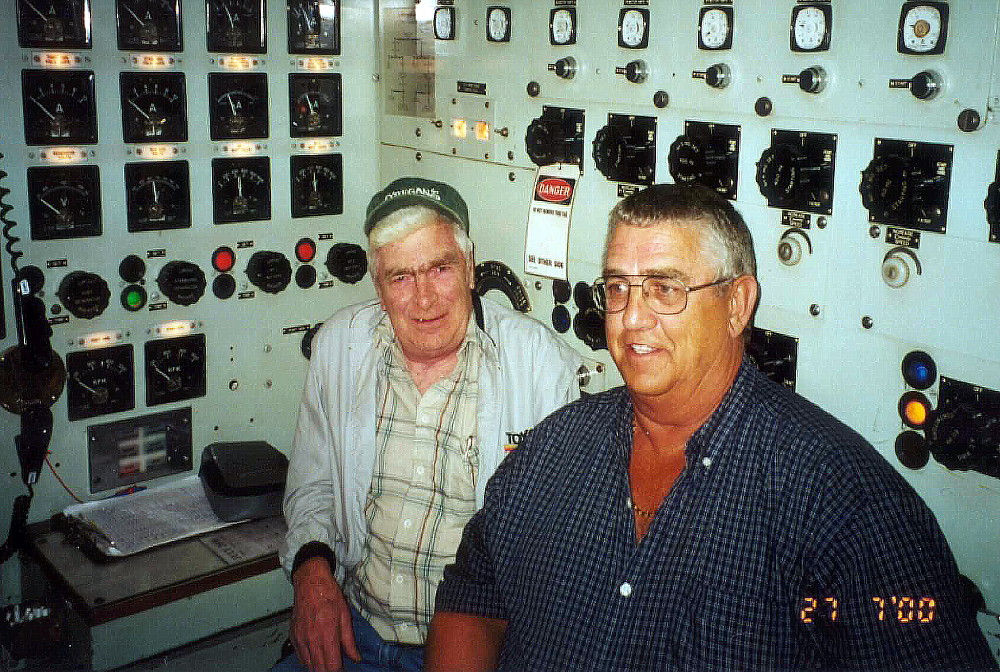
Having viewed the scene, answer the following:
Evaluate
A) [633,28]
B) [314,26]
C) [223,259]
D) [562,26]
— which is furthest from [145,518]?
[633,28]

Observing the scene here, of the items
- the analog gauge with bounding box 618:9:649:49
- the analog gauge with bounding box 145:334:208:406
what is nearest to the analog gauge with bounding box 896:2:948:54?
the analog gauge with bounding box 618:9:649:49

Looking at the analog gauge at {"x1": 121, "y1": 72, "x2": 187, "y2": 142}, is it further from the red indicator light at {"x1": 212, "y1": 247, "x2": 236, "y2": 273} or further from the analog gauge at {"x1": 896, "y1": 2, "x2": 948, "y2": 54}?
the analog gauge at {"x1": 896, "y1": 2, "x2": 948, "y2": 54}

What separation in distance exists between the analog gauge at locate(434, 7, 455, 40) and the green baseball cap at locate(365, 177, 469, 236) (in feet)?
3.20

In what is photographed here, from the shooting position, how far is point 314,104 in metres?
3.60

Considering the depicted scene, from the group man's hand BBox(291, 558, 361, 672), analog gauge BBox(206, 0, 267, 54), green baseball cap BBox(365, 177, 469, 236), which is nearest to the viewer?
man's hand BBox(291, 558, 361, 672)

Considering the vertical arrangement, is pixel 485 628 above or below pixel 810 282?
below

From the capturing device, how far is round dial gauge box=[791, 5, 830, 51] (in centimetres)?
220

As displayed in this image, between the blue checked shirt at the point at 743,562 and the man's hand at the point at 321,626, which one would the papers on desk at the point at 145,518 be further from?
the blue checked shirt at the point at 743,562

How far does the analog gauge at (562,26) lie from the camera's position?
2896 mm

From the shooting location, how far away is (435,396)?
8.44ft

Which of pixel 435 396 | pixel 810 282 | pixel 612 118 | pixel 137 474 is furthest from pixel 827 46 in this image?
pixel 137 474

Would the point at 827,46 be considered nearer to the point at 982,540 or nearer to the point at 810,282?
the point at 810,282

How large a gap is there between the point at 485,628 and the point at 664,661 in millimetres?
468

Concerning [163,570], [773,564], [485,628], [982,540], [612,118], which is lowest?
[163,570]
